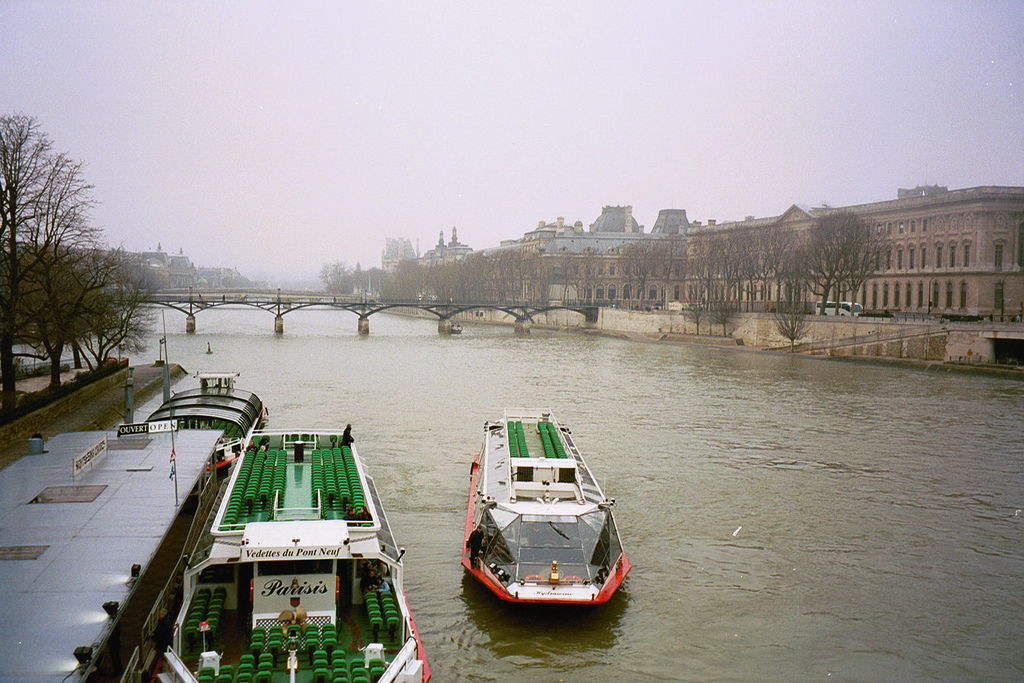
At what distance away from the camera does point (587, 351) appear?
6166cm

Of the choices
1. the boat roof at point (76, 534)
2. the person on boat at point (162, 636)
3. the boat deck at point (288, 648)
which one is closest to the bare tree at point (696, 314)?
the boat roof at point (76, 534)

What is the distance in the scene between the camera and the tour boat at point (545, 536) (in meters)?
12.3

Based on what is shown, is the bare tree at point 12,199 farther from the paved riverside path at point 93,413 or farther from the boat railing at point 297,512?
the boat railing at point 297,512

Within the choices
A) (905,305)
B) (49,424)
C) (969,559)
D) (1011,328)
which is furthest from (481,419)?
(905,305)

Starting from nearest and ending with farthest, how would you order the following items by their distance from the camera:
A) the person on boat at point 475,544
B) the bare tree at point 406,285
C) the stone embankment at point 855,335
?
the person on boat at point 475,544, the stone embankment at point 855,335, the bare tree at point 406,285

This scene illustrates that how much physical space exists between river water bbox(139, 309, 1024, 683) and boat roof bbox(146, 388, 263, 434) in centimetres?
314

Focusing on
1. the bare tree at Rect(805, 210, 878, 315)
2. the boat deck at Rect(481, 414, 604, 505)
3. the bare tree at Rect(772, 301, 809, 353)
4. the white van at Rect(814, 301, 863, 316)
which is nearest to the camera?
the boat deck at Rect(481, 414, 604, 505)

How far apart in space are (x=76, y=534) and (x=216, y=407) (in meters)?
11.4

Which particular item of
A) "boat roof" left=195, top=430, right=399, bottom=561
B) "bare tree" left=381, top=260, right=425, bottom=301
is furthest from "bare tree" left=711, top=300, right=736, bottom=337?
"bare tree" left=381, top=260, right=425, bottom=301

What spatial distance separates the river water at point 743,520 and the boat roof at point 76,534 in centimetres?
411

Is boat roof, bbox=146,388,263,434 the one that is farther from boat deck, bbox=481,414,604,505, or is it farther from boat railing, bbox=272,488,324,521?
boat railing, bbox=272,488,324,521

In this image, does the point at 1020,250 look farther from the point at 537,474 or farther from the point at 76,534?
the point at 76,534

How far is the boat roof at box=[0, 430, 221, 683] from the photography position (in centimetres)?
793

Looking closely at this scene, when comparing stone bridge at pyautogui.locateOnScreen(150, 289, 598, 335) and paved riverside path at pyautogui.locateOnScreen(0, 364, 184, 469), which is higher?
stone bridge at pyautogui.locateOnScreen(150, 289, 598, 335)
